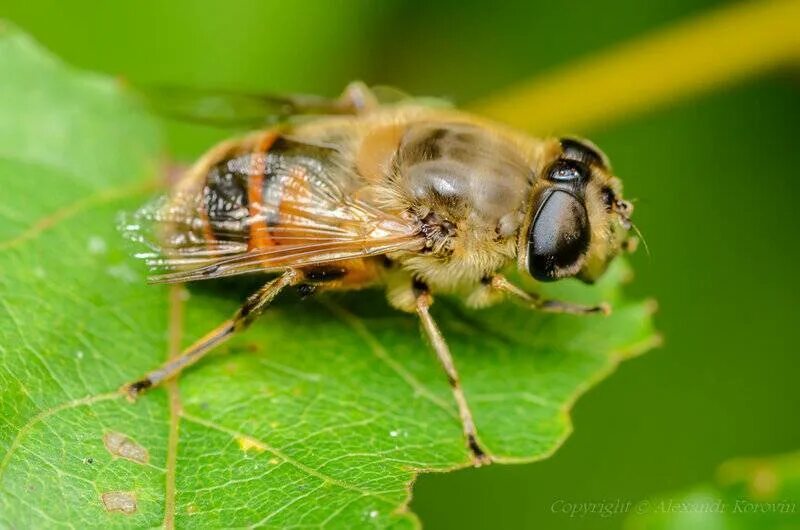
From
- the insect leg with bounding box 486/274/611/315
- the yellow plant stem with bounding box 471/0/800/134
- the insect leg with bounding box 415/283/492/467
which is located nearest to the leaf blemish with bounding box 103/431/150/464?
the insect leg with bounding box 415/283/492/467

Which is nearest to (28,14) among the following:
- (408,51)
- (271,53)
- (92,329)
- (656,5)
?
(271,53)

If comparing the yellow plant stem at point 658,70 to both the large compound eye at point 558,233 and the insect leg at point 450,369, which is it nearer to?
the large compound eye at point 558,233

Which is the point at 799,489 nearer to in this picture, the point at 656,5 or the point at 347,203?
the point at 347,203

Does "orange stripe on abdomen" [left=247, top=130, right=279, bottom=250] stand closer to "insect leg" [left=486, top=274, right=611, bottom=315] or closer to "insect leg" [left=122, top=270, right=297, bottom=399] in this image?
"insect leg" [left=122, top=270, right=297, bottom=399]
